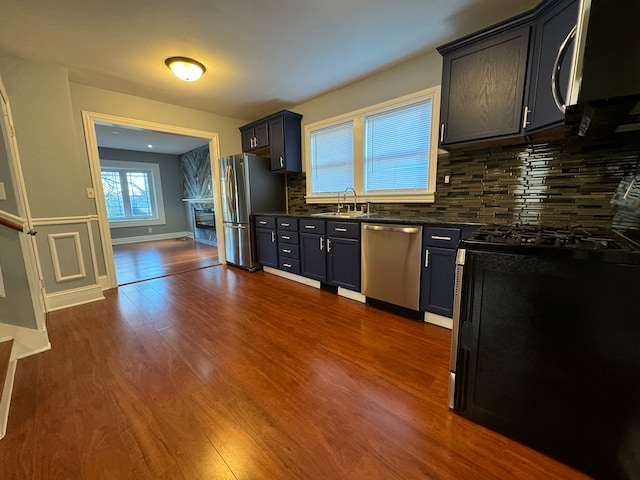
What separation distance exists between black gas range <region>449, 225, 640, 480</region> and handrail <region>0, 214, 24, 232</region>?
9.21 ft

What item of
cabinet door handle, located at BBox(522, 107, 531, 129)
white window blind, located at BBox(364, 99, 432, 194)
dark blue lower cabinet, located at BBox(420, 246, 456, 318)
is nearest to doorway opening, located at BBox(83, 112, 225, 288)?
white window blind, located at BBox(364, 99, 432, 194)

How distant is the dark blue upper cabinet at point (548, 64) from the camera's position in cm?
158

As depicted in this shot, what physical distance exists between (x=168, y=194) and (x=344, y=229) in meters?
6.64

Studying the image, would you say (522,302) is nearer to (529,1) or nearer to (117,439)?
(117,439)

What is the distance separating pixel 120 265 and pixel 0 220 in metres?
3.12

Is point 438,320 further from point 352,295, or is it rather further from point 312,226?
point 312,226

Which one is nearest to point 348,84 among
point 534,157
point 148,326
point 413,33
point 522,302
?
point 413,33

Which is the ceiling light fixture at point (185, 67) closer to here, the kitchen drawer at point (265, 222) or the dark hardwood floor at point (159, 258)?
the kitchen drawer at point (265, 222)

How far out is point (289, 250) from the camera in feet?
11.4

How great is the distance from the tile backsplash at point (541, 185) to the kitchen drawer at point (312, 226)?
1.12 m

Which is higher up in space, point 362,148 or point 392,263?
point 362,148

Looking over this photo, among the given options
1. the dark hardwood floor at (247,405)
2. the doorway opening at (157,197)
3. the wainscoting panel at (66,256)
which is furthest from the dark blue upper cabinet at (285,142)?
the wainscoting panel at (66,256)

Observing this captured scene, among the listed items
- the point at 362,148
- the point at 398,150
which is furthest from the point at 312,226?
the point at 398,150

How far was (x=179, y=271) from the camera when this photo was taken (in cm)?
406
